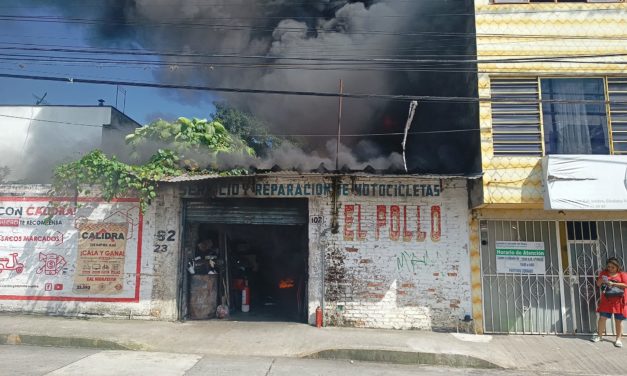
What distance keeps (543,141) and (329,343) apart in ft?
18.2

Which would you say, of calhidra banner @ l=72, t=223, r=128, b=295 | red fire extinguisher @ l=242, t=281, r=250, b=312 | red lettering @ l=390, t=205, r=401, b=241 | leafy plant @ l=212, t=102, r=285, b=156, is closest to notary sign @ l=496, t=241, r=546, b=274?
red lettering @ l=390, t=205, r=401, b=241

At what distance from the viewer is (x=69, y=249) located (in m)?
9.21

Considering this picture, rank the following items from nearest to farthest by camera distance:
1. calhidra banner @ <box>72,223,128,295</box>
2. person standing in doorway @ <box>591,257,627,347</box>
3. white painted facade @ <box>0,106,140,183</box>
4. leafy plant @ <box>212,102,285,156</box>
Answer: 1. person standing in doorway @ <box>591,257,627,347</box>
2. calhidra banner @ <box>72,223,128,295</box>
3. leafy plant @ <box>212,102,285,156</box>
4. white painted facade @ <box>0,106,140,183</box>

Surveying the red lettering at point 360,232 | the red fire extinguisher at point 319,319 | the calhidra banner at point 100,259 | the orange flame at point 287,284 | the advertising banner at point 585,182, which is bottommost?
the red fire extinguisher at point 319,319

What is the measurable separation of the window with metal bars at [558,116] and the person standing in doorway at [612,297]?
2234 millimetres

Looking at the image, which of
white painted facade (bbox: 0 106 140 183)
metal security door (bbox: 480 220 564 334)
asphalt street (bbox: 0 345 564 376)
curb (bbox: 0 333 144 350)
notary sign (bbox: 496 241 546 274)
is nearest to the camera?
asphalt street (bbox: 0 345 564 376)

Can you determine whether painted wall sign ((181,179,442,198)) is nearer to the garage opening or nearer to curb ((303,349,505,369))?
the garage opening

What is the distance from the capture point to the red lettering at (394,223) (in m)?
8.87

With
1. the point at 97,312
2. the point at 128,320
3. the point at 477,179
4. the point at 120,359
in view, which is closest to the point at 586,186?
the point at 477,179

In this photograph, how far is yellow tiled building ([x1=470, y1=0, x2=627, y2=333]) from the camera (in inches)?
328

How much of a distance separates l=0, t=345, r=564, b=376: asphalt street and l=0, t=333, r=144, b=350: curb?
0.60 ft

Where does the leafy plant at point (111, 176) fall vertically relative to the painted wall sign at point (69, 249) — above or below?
above

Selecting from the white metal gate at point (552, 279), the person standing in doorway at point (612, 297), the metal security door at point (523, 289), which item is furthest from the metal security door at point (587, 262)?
the person standing in doorway at point (612, 297)

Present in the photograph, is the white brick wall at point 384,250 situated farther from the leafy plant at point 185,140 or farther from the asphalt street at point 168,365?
the asphalt street at point 168,365
